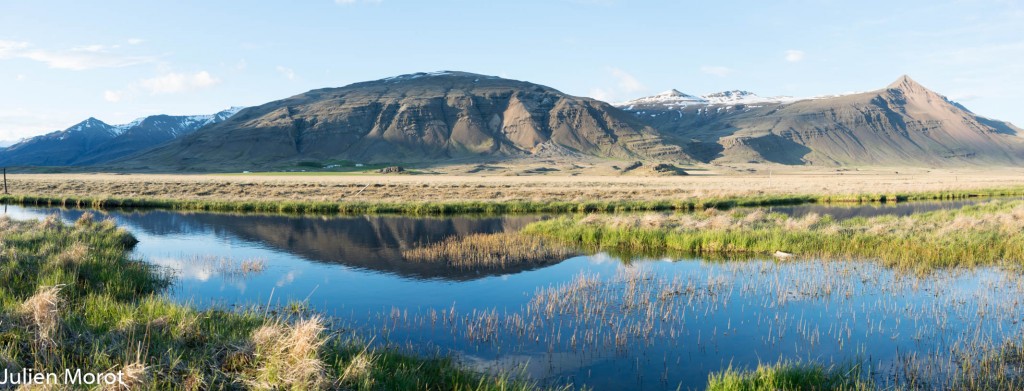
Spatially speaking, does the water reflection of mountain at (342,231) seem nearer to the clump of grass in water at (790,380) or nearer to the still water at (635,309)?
the still water at (635,309)

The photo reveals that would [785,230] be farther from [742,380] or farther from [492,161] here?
[492,161]

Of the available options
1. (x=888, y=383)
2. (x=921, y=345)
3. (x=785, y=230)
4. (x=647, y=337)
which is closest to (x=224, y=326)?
(x=647, y=337)

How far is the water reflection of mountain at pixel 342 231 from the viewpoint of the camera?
23312 millimetres

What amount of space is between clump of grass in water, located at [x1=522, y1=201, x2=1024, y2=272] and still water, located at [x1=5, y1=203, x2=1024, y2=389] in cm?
217

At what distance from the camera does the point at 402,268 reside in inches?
869

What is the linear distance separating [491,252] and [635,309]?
10568 millimetres

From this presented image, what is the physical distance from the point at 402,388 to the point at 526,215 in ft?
115

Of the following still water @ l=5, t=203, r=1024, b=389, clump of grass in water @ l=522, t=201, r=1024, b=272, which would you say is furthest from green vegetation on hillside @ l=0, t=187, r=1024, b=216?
still water @ l=5, t=203, r=1024, b=389

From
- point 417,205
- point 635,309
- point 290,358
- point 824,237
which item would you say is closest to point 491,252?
point 635,309

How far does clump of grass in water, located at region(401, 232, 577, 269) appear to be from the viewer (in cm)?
2322

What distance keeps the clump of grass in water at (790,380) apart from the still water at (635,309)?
3.12 ft

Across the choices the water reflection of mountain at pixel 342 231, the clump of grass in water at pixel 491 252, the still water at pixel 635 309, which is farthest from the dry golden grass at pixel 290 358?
the clump of grass in water at pixel 491 252

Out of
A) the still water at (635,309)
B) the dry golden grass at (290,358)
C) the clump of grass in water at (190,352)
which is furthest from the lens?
the still water at (635,309)

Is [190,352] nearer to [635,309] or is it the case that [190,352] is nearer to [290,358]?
[290,358]
